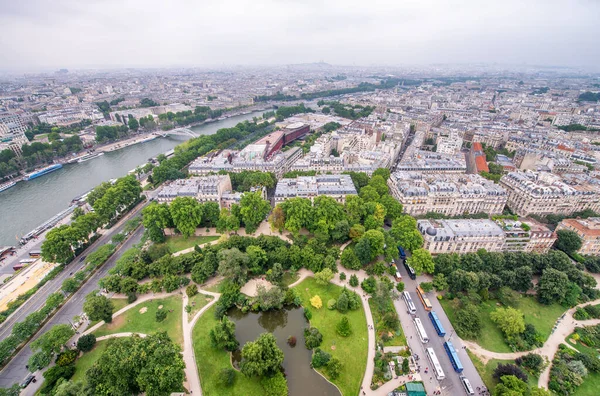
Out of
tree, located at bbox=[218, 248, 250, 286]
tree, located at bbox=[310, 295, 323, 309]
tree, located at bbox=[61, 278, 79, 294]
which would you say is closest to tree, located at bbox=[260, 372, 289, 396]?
tree, located at bbox=[310, 295, 323, 309]

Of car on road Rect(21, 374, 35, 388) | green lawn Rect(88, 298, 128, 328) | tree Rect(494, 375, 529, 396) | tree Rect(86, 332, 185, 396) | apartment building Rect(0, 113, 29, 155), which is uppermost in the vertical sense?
apartment building Rect(0, 113, 29, 155)

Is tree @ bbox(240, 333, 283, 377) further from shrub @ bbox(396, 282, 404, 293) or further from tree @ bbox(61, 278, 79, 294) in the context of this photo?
tree @ bbox(61, 278, 79, 294)

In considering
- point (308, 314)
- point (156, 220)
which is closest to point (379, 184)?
point (308, 314)

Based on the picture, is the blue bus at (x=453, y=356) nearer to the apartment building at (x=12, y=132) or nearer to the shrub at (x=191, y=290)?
the shrub at (x=191, y=290)

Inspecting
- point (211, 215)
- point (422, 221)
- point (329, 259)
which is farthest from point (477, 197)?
point (211, 215)

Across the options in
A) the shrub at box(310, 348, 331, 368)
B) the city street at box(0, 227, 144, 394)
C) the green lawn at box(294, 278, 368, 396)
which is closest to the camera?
the green lawn at box(294, 278, 368, 396)

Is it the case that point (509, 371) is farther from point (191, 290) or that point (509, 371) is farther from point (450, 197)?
point (191, 290)
